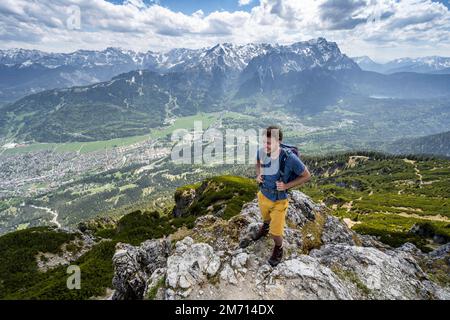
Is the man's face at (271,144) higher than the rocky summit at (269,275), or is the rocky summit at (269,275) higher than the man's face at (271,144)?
the man's face at (271,144)

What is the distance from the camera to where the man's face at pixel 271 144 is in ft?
42.3

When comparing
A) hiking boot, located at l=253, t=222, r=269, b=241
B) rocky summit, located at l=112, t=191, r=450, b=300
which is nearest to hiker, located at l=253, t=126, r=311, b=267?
rocky summit, located at l=112, t=191, r=450, b=300

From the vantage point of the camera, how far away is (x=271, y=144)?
13.0 m

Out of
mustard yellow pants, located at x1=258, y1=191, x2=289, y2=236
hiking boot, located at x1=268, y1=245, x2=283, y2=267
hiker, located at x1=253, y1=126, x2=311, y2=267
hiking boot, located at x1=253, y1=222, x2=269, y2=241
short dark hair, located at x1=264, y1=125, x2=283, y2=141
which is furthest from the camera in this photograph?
hiking boot, located at x1=253, y1=222, x2=269, y2=241

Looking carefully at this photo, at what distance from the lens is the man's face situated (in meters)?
12.9

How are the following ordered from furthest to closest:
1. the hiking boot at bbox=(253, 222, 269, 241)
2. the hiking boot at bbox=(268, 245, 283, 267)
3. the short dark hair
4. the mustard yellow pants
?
the hiking boot at bbox=(253, 222, 269, 241) → the hiking boot at bbox=(268, 245, 283, 267) → the mustard yellow pants → the short dark hair

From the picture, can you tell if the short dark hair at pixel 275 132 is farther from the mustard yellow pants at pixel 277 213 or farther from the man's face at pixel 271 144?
the mustard yellow pants at pixel 277 213

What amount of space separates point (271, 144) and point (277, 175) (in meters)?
1.45

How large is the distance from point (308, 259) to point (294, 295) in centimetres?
281

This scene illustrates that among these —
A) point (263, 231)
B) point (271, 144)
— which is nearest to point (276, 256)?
point (263, 231)

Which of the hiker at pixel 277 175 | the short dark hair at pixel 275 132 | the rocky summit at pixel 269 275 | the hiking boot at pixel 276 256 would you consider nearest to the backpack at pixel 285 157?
the hiker at pixel 277 175

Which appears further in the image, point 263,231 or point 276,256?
point 263,231

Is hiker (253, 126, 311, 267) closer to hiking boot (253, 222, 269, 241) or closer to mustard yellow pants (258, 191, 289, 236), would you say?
mustard yellow pants (258, 191, 289, 236)

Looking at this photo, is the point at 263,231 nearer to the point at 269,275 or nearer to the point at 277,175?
the point at 269,275
